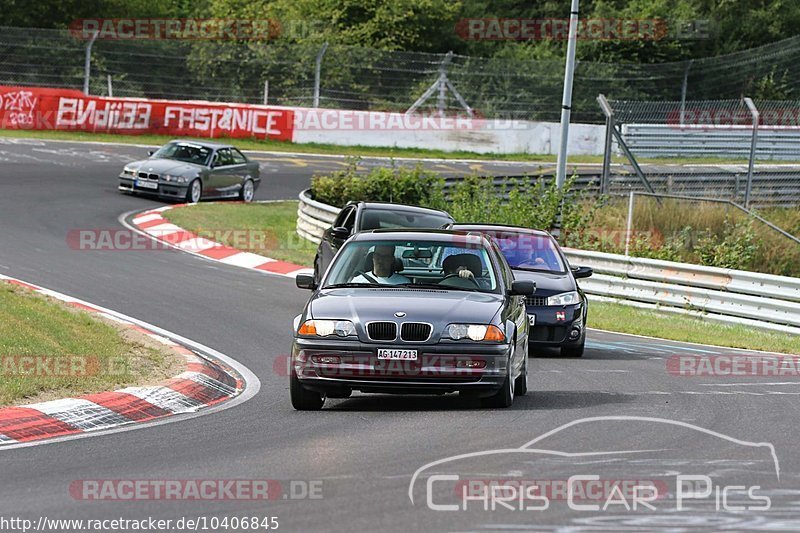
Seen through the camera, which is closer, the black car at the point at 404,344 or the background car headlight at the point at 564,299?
the black car at the point at 404,344

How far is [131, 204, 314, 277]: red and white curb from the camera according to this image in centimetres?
2304

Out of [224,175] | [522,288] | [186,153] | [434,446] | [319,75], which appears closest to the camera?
[434,446]

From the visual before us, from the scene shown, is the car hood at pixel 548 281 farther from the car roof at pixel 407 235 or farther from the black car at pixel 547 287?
the car roof at pixel 407 235

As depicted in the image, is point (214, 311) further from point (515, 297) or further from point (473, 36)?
point (473, 36)

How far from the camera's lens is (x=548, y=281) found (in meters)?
15.4

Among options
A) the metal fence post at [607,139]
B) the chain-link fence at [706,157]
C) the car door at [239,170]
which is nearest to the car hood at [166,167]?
the car door at [239,170]

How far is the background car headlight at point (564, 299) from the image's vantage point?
49.4 feet

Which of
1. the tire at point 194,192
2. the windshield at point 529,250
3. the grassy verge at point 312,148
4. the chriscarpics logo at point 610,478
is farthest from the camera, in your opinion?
the grassy verge at point 312,148

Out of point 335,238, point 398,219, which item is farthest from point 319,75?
point 335,238

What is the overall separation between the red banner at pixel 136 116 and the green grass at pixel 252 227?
11.6 meters

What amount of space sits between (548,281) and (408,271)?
4251 millimetres

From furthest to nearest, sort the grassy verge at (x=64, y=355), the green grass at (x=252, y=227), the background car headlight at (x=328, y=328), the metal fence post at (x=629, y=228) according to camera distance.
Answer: the green grass at (x=252, y=227), the metal fence post at (x=629, y=228), the grassy verge at (x=64, y=355), the background car headlight at (x=328, y=328)

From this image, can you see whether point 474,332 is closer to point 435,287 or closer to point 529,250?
point 435,287

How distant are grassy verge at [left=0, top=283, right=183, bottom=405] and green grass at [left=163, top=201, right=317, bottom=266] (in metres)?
10.3
